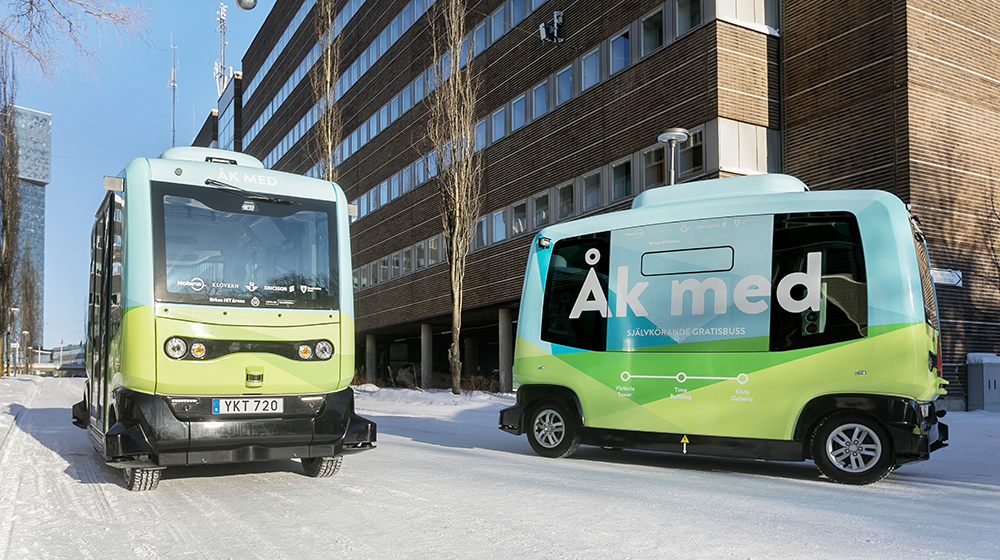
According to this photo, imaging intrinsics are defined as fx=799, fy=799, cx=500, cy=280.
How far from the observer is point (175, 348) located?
259 inches

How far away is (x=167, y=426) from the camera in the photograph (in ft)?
21.3

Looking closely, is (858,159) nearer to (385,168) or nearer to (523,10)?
(523,10)

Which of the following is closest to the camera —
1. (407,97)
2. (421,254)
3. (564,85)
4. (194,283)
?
(194,283)

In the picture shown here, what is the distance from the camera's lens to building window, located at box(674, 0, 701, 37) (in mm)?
18578

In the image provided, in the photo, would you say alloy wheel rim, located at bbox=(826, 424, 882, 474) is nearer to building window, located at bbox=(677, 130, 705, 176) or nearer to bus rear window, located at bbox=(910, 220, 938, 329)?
bus rear window, located at bbox=(910, 220, 938, 329)

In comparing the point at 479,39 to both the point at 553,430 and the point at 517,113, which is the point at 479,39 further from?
the point at 553,430

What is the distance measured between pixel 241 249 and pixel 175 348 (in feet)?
3.35

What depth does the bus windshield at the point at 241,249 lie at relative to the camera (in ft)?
22.1

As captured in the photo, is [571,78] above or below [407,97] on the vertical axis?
below

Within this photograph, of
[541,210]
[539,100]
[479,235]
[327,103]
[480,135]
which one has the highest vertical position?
[327,103]

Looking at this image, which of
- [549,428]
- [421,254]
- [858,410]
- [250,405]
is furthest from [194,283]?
[421,254]

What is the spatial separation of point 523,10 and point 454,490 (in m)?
21.0

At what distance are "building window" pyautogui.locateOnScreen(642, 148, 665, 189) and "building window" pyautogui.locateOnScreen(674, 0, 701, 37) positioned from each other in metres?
2.83

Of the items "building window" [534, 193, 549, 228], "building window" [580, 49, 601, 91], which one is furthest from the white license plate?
"building window" [534, 193, 549, 228]
